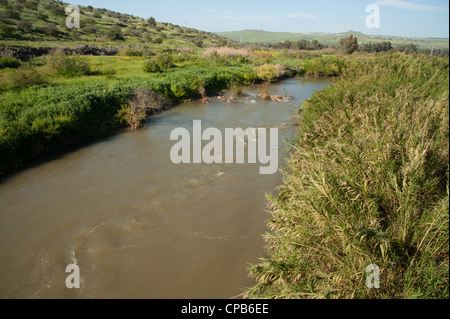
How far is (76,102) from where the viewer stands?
44.2ft

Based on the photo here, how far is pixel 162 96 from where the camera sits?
19.1m

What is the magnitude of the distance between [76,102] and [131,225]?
8946 millimetres

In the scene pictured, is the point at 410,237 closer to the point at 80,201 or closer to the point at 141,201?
the point at 141,201

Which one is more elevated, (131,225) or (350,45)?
(350,45)

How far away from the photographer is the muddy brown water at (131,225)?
19.0ft

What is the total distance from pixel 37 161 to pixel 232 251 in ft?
30.1

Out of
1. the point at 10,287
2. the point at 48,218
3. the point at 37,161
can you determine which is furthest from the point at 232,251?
the point at 37,161

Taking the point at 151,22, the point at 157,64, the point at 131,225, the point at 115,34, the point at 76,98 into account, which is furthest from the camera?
the point at 151,22

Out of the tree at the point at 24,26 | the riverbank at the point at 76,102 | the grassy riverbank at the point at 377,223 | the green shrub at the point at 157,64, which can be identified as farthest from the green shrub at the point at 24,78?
the tree at the point at 24,26

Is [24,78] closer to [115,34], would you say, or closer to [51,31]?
[51,31]

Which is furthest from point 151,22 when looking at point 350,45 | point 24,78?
point 24,78

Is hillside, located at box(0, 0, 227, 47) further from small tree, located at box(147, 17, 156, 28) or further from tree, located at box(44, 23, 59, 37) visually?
small tree, located at box(147, 17, 156, 28)

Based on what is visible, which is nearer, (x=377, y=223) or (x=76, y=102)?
(x=377, y=223)

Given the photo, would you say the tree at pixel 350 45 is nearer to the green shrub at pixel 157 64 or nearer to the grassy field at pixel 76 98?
the grassy field at pixel 76 98
